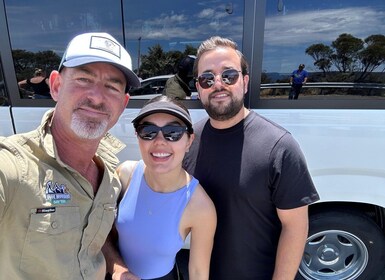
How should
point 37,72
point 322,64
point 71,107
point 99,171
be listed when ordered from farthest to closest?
point 37,72
point 322,64
point 99,171
point 71,107

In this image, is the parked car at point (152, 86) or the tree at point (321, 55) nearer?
the tree at point (321, 55)

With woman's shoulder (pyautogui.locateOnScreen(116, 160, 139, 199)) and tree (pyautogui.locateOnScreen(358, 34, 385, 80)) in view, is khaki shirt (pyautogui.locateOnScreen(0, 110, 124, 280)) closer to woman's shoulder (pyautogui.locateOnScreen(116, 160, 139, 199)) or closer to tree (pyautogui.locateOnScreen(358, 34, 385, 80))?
woman's shoulder (pyautogui.locateOnScreen(116, 160, 139, 199))

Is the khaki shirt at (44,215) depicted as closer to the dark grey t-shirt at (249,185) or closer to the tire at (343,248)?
the dark grey t-shirt at (249,185)

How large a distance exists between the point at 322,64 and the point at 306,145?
1.73 feet

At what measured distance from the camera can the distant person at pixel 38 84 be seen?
7.96 feet

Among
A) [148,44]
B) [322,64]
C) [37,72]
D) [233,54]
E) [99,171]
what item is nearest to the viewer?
[99,171]

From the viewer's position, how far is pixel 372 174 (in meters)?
2.14

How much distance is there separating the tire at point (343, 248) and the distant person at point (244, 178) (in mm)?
922

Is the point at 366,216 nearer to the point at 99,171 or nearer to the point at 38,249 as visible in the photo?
the point at 99,171

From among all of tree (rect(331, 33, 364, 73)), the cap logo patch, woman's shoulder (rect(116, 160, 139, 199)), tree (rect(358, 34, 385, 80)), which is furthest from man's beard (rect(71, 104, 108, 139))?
tree (rect(358, 34, 385, 80))

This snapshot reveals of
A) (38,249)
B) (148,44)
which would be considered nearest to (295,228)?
(38,249)

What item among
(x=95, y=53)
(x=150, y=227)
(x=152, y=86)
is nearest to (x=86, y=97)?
(x=95, y=53)

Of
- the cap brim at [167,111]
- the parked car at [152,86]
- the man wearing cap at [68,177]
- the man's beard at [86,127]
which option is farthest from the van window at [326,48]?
the man's beard at [86,127]

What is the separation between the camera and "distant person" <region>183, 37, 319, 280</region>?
1412 mm
